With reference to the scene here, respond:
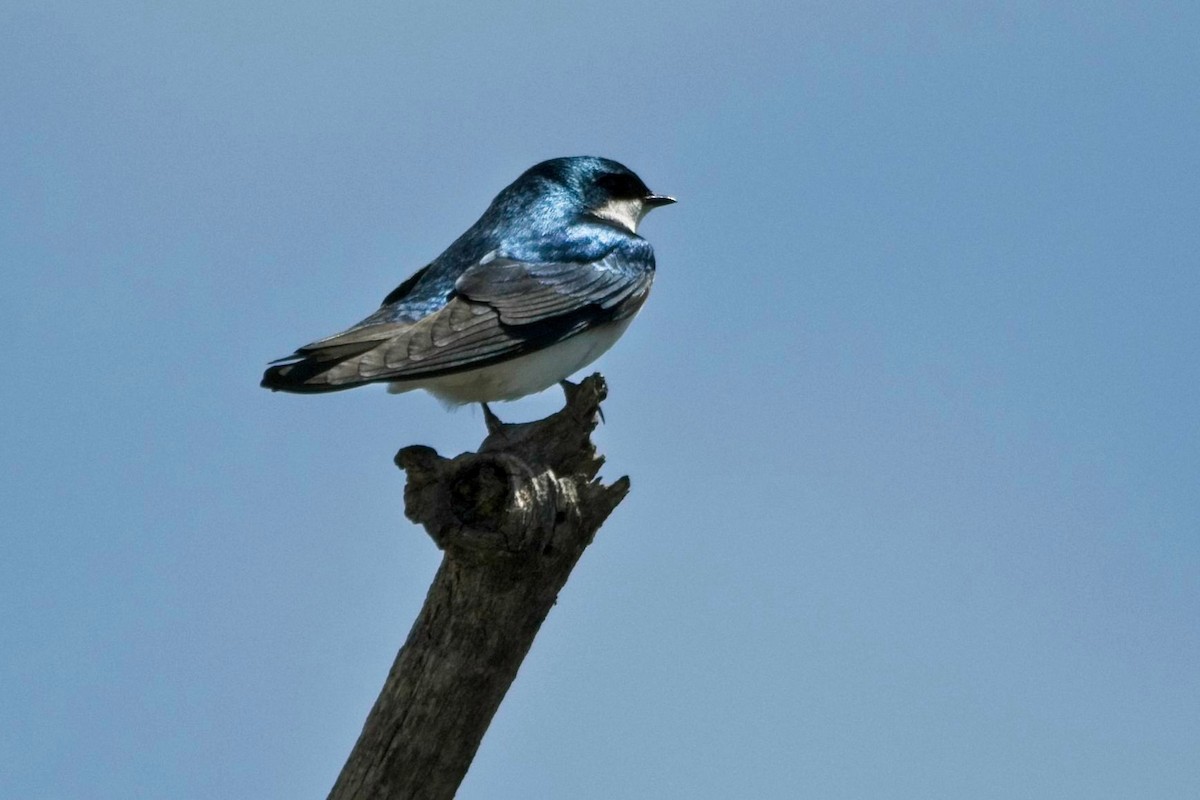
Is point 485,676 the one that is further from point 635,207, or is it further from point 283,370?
point 635,207

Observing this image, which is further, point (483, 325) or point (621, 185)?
point (621, 185)

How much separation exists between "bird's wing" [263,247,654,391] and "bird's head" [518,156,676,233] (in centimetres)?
67

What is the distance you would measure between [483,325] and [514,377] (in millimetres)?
289

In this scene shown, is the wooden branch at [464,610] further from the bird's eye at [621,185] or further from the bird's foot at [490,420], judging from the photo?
the bird's eye at [621,185]

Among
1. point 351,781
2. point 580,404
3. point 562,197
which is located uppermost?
point 562,197

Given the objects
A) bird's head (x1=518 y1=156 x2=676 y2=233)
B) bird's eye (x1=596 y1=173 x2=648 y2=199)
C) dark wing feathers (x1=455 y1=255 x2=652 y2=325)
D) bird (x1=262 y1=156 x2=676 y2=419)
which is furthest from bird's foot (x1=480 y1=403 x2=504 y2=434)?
bird's eye (x1=596 y1=173 x2=648 y2=199)

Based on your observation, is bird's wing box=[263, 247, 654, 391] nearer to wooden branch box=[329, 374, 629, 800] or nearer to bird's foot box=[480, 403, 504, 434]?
bird's foot box=[480, 403, 504, 434]

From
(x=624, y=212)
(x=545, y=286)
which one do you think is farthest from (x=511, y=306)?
(x=624, y=212)

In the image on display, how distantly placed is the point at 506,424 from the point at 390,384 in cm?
54

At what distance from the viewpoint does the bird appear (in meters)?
6.66

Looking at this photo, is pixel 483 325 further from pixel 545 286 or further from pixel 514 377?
pixel 545 286

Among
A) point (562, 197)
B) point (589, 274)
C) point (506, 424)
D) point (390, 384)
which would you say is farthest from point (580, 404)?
point (562, 197)

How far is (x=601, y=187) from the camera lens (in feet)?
29.1

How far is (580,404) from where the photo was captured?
21.1 ft
